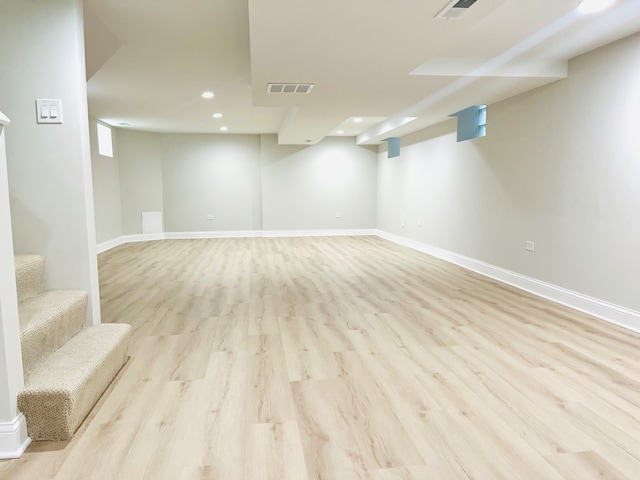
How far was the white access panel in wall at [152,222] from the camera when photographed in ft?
30.1

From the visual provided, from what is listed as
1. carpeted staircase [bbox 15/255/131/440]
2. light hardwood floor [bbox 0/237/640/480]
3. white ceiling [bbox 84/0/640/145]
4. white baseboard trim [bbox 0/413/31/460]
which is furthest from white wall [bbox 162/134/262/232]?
white baseboard trim [bbox 0/413/31/460]

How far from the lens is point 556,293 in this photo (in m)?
4.07

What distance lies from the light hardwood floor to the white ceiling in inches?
87.0

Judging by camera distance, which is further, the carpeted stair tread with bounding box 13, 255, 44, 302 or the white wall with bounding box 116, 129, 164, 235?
the white wall with bounding box 116, 129, 164, 235

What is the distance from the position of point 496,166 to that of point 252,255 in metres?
4.21

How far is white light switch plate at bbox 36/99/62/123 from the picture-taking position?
2.32 meters

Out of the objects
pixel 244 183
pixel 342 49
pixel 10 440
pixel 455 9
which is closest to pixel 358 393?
pixel 10 440

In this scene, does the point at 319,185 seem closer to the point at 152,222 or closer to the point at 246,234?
the point at 246,234

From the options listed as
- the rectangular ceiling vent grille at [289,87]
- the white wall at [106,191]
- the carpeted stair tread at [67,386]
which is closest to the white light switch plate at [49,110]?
the carpeted stair tread at [67,386]

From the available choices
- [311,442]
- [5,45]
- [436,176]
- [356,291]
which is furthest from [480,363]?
[436,176]

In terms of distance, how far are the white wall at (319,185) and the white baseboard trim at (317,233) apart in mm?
88

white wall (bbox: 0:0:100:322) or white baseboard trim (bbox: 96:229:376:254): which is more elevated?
white wall (bbox: 0:0:100:322)

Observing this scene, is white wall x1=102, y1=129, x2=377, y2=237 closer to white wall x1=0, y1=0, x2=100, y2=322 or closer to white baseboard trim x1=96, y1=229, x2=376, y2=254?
white baseboard trim x1=96, y1=229, x2=376, y2=254

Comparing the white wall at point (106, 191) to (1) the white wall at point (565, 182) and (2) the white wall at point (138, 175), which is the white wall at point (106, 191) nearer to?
(2) the white wall at point (138, 175)
